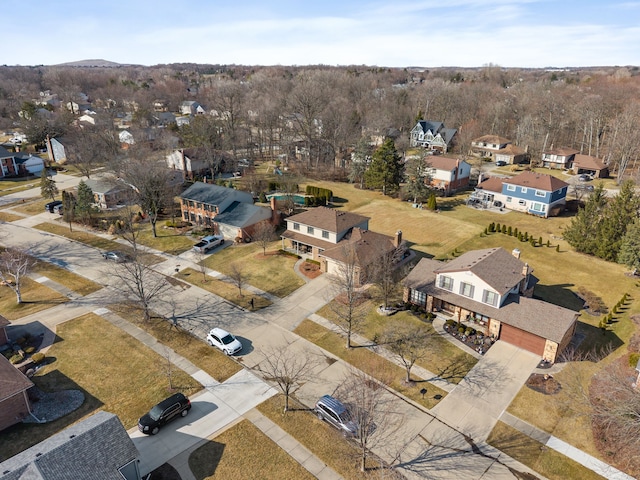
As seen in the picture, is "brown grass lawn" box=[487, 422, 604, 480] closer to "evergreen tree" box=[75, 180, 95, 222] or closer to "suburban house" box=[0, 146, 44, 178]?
"evergreen tree" box=[75, 180, 95, 222]

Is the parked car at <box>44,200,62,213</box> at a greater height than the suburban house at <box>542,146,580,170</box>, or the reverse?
the suburban house at <box>542,146,580,170</box>

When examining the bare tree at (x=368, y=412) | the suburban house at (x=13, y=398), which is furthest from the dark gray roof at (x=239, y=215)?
the suburban house at (x=13, y=398)

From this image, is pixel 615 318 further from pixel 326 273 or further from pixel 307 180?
pixel 307 180

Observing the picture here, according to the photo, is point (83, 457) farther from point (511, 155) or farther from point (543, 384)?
point (511, 155)

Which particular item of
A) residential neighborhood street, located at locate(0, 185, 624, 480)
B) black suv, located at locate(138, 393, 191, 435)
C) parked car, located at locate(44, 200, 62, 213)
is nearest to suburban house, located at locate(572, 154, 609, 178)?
residential neighborhood street, located at locate(0, 185, 624, 480)

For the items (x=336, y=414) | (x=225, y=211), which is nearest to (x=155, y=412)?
(x=336, y=414)

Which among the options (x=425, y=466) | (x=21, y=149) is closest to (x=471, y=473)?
(x=425, y=466)

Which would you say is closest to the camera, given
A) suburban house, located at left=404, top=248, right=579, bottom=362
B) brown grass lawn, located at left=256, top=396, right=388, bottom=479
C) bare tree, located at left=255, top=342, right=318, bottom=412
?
brown grass lawn, located at left=256, top=396, right=388, bottom=479

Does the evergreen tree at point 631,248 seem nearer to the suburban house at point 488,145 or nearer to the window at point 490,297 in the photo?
the window at point 490,297
